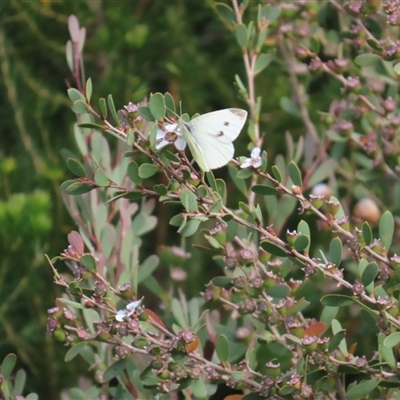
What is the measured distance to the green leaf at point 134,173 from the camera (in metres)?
0.64

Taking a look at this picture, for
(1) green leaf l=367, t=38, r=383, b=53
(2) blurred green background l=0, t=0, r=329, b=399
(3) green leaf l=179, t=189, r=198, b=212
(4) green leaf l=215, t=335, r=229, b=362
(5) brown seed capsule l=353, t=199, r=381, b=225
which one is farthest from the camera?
(2) blurred green background l=0, t=0, r=329, b=399

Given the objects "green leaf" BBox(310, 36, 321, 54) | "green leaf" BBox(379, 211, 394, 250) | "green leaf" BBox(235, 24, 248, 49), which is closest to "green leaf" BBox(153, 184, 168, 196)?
"green leaf" BBox(379, 211, 394, 250)

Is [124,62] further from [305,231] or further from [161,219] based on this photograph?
[305,231]

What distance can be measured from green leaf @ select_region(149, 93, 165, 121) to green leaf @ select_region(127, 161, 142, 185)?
6 cm

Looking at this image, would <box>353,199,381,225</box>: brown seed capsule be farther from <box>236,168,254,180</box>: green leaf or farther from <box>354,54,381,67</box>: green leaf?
<box>236,168,254,180</box>: green leaf

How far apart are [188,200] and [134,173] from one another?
0.08m

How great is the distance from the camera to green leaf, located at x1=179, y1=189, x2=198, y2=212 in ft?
1.92

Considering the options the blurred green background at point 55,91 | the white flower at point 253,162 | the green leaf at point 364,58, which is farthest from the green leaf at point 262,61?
the blurred green background at point 55,91

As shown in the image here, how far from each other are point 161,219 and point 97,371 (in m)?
0.74

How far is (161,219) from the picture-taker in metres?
1.53

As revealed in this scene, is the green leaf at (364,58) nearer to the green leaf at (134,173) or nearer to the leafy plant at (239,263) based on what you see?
the leafy plant at (239,263)

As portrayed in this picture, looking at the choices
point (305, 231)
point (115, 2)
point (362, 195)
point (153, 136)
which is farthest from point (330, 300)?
point (115, 2)

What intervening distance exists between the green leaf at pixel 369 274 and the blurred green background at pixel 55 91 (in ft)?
1.96

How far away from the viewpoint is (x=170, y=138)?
0.61 metres
